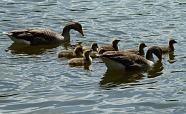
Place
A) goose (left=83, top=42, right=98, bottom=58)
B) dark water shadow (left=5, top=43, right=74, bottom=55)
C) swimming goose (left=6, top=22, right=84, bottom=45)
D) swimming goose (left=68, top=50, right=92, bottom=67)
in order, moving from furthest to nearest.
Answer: swimming goose (left=6, top=22, right=84, bottom=45), dark water shadow (left=5, top=43, right=74, bottom=55), goose (left=83, top=42, right=98, bottom=58), swimming goose (left=68, top=50, right=92, bottom=67)

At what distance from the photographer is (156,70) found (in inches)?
658

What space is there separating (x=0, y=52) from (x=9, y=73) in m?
2.49

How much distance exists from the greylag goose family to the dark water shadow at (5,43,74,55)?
0.15m

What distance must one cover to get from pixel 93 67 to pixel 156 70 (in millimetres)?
1642

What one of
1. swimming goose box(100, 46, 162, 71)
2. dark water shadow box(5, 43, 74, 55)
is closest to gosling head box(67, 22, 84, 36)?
dark water shadow box(5, 43, 74, 55)

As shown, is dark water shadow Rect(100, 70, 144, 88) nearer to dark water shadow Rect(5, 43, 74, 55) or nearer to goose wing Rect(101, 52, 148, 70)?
goose wing Rect(101, 52, 148, 70)

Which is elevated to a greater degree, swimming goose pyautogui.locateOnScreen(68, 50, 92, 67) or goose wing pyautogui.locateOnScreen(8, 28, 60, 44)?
goose wing pyautogui.locateOnScreen(8, 28, 60, 44)

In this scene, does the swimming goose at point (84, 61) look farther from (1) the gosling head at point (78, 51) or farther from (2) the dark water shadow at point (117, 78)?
(2) the dark water shadow at point (117, 78)

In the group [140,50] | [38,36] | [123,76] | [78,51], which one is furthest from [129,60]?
A: [38,36]

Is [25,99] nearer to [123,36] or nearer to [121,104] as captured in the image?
[121,104]

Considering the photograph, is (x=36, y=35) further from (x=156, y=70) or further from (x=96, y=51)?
(x=156, y=70)

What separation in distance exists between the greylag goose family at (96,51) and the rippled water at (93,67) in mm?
265

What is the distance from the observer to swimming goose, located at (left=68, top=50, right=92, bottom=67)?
54.9 feet

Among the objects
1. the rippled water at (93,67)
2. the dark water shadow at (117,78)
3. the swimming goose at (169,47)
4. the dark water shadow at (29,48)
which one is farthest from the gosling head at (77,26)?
the dark water shadow at (117,78)
